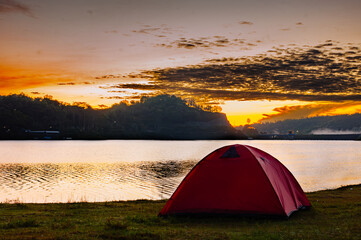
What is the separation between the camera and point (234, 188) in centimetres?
1720

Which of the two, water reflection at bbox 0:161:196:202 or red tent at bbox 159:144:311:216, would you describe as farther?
water reflection at bbox 0:161:196:202

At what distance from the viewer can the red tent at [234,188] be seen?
1695 cm

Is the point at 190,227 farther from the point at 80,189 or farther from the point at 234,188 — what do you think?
the point at 80,189

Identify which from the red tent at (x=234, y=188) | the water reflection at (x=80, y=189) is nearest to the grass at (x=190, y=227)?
the red tent at (x=234, y=188)

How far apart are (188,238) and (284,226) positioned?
4.77 meters

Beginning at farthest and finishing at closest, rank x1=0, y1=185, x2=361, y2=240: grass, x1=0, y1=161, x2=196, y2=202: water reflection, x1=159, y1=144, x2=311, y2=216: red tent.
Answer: x1=0, y1=161, x2=196, y2=202: water reflection, x1=159, y1=144, x2=311, y2=216: red tent, x1=0, y1=185, x2=361, y2=240: grass

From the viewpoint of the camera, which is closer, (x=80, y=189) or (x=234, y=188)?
(x=234, y=188)

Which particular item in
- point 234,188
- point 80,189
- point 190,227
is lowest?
point 80,189

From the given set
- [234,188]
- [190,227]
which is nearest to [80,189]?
[234,188]

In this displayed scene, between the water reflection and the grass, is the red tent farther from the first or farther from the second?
the water reflection

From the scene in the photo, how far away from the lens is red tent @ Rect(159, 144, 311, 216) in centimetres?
1695

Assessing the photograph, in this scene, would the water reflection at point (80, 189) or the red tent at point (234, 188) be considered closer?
the red tent at point (234, 188)

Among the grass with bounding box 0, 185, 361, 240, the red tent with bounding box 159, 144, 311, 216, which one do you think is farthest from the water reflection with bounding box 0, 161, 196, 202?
the red tent with bounding box 159, 144, 311, 216

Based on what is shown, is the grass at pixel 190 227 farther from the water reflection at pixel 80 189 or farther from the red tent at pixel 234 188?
the water reflection at pixel 80 189
